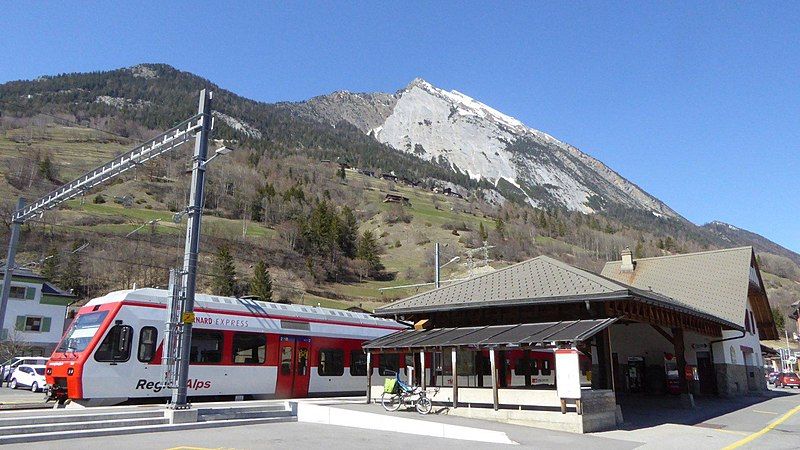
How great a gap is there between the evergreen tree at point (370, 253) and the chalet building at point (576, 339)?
59292 millimetres

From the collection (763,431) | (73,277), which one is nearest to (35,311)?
(73,277)

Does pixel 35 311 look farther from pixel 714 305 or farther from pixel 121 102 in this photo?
pixel 121 102

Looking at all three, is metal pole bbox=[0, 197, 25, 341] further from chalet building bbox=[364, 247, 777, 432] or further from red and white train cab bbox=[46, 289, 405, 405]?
chalet building bbox=[364, 247, 777, 432]

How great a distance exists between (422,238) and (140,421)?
301 ft

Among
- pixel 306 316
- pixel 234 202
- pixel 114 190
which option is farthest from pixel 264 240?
pixel 306 316

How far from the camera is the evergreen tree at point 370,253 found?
297ft

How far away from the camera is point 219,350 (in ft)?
59.6

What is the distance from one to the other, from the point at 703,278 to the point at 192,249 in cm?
2699

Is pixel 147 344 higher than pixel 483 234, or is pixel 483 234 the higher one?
pixel 483 234

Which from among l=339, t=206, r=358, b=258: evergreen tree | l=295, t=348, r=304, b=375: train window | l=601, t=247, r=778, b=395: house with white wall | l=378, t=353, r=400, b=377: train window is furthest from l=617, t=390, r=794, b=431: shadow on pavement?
l=339, t=206, r=358, b=258: evergreen tree

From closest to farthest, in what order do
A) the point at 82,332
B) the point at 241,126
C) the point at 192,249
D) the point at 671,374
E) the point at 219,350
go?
the point at 192,249 → the point at 82,332 → the point at 219,350 → the point at 671,374 → the point at 241,126

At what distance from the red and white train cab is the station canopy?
3484mm

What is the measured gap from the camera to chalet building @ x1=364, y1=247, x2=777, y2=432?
573 inches

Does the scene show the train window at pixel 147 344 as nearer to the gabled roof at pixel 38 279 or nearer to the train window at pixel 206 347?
the train window at pixel 206 347
